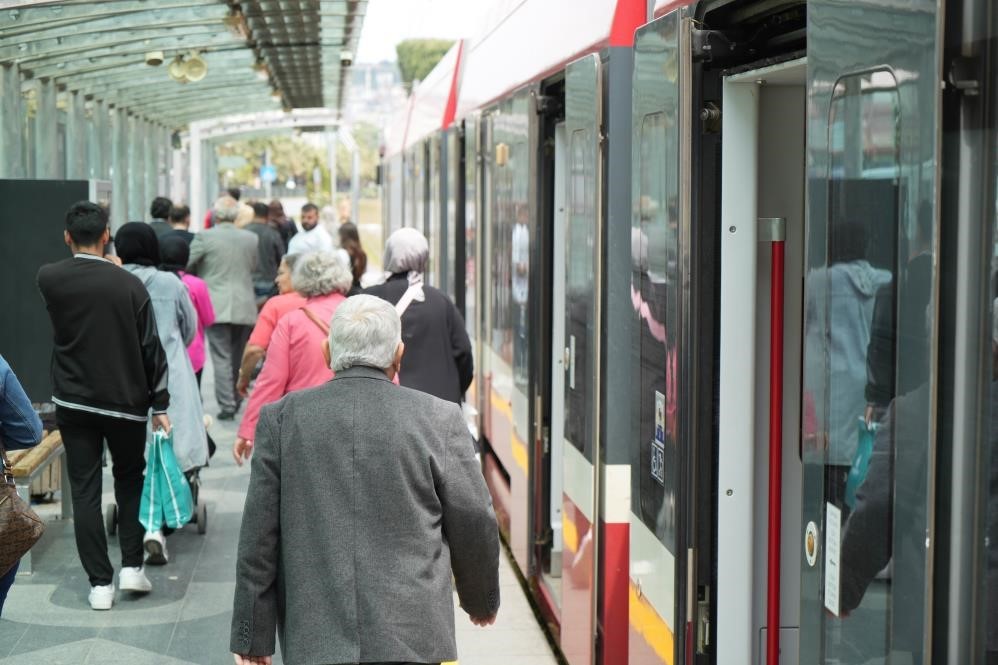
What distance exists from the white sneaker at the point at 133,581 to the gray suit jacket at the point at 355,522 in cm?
366

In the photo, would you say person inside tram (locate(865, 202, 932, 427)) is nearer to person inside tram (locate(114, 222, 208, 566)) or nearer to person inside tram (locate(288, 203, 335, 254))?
person inside tram (locate(114, 222, 208, 566))

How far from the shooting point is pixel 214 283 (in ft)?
41.1

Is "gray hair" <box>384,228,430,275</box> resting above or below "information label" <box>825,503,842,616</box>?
above

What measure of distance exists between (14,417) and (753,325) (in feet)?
8.07

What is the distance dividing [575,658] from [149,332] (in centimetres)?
254

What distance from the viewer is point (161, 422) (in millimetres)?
6984

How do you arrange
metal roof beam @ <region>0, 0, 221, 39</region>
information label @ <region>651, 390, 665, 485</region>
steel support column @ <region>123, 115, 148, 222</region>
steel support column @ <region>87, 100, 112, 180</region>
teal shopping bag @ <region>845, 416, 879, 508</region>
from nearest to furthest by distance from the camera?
teal shopping bag @ <region>845, 416, 879, 508</region>, information label @ <region>651, 390, 665, 485</region>, metal roof beam @ <region>0, 0, 221, 39</region>, steel support column @ <region>87, 100, 112, 180</region>, steel support column @ <region>123, 115, 148, 222</region>

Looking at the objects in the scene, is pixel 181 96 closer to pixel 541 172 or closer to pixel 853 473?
pixel 541 172

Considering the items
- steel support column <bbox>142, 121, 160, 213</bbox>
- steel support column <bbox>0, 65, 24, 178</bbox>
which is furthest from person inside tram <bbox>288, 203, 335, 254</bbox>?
steel support column <bbox>142, 121, 160, 213</bbox>

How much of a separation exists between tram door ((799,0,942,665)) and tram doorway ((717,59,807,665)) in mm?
1064

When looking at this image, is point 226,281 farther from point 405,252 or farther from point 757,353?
point 757,353

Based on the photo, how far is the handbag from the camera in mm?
4664

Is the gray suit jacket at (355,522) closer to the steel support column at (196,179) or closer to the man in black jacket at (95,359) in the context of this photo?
the man in black jacket at (95,359)

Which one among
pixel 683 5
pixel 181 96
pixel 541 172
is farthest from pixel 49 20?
pixel 181 96
